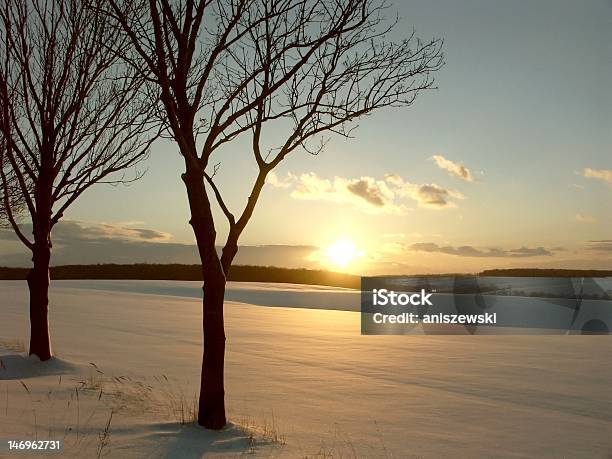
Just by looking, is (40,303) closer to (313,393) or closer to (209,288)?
(313,393)

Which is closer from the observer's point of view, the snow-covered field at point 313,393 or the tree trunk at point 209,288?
the snow-covered field at point 313,393

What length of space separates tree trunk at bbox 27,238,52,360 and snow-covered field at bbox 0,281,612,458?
0.38 meters

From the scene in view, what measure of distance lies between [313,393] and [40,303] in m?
5.08

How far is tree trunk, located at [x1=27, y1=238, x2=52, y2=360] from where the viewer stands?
10625mm

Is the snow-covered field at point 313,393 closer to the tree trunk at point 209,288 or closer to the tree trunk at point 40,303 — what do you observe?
the tree trunk at point 40,303

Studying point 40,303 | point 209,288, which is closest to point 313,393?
point 209,288

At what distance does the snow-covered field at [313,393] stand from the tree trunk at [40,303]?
38cm

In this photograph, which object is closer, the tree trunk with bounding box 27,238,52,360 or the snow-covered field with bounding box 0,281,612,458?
the snow-covered field with bounding box 0,281,612,458

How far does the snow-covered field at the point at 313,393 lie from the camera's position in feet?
20.7

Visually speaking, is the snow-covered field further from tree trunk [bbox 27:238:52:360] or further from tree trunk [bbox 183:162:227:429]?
→ tree trunk [bbox 183:162:227:429]

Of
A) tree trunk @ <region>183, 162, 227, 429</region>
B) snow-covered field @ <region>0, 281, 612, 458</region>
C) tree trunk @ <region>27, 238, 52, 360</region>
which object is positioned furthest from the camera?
tree trunk @ <region>27, 238, 52, 360</region>

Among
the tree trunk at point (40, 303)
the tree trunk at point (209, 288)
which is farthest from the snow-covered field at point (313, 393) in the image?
the tree trunk at point (209, 288)

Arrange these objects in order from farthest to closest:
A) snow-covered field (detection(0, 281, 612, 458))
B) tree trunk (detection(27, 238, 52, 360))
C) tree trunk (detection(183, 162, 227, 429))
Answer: tree trunk (detection(27, 238, 52, 360))
tree trunk (detection(183, 162, 227, 429))
snow-covered field (detection(0, 281, 612, 458))

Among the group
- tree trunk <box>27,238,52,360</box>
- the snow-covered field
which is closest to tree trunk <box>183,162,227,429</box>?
the snow-covered field
